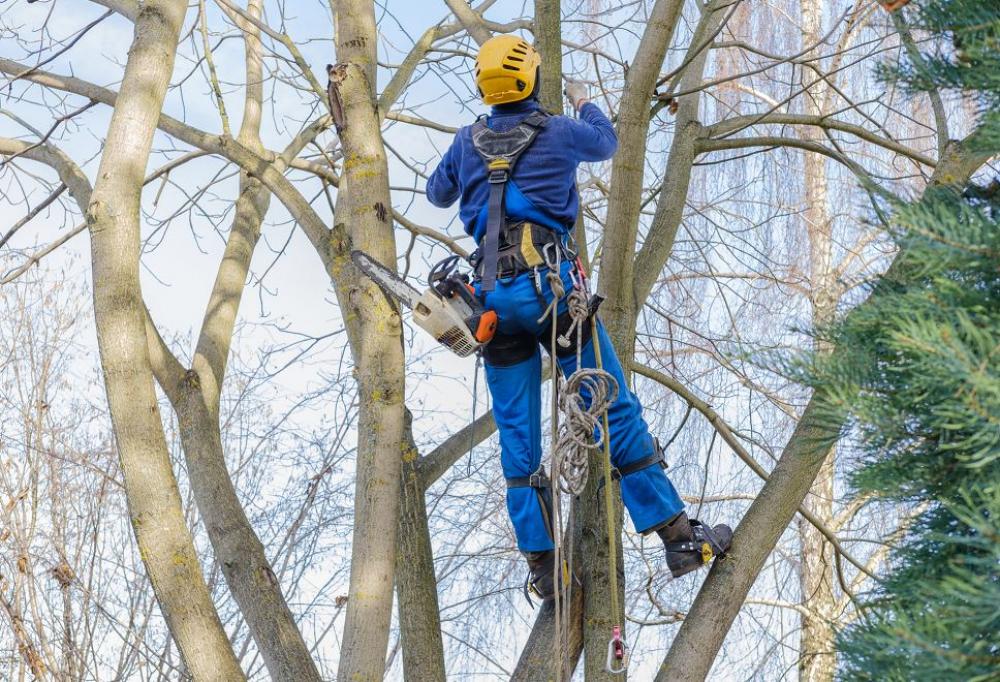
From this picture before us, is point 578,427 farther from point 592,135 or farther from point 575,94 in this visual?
point 575,94

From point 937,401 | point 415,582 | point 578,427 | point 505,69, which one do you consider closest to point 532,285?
point 578,427

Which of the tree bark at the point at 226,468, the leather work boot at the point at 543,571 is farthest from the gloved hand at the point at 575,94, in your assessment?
the tree bark at the point at 226,468

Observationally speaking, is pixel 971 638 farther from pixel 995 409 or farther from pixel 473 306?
pixel 473 306

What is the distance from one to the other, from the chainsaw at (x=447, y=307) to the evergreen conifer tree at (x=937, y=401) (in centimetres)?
168

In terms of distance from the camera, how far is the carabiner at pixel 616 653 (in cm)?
354

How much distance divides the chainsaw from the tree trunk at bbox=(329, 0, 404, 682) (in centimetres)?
6

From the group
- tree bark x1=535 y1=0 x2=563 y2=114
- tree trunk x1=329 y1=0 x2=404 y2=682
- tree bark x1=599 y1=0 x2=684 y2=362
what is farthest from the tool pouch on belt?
tree bark x1=535 y1=0 x2=563 y2=114

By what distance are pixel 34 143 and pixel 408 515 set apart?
8.78 feet

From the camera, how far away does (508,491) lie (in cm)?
396

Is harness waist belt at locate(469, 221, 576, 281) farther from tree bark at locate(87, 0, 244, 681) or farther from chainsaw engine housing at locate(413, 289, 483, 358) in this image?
tree bark at locate(87, 0, 244, 681)

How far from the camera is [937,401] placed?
1.98 metres

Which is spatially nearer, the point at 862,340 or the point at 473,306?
the point at 862,340

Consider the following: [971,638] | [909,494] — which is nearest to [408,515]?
[909,494]

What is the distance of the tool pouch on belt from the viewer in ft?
12.6
